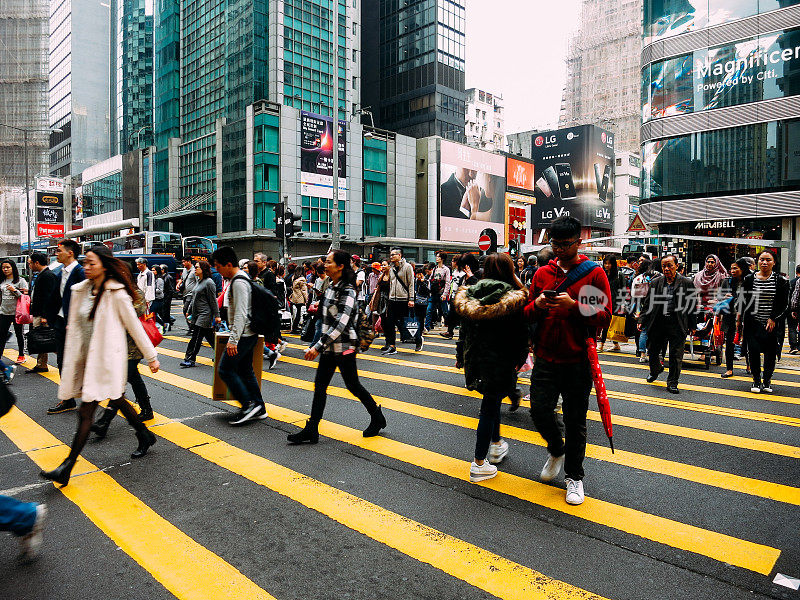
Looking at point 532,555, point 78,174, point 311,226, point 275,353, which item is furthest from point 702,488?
point 78,174

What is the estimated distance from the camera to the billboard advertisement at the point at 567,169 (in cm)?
7481

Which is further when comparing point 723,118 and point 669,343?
point 723,118

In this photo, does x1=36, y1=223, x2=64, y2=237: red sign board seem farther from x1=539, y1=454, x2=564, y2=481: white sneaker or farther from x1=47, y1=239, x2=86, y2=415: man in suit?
x1=539, y1=454, x2=564, y2=481: white sneaker

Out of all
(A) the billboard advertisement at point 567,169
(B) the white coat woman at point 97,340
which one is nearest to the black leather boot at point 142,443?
(B) the white coat woman at point 97,340

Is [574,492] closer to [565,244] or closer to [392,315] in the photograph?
Result: [565,244]

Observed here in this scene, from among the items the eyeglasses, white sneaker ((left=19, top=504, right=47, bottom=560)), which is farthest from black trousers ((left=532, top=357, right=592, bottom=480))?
white sneaker ((left=19, top=504, right=47, bottom=560))

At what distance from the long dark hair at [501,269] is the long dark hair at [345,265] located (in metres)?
1.32

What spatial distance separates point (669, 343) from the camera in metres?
7.68

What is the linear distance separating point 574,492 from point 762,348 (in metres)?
5.05

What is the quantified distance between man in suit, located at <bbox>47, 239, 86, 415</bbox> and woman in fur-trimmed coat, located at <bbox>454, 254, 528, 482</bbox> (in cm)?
446

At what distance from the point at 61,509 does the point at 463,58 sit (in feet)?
245

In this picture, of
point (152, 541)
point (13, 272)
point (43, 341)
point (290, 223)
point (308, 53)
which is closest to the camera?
point (152, 541)

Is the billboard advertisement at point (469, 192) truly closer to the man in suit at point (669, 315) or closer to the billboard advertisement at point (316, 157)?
the billboard advertisement at point (316, 157)

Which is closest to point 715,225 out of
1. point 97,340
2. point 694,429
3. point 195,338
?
point 694,429
